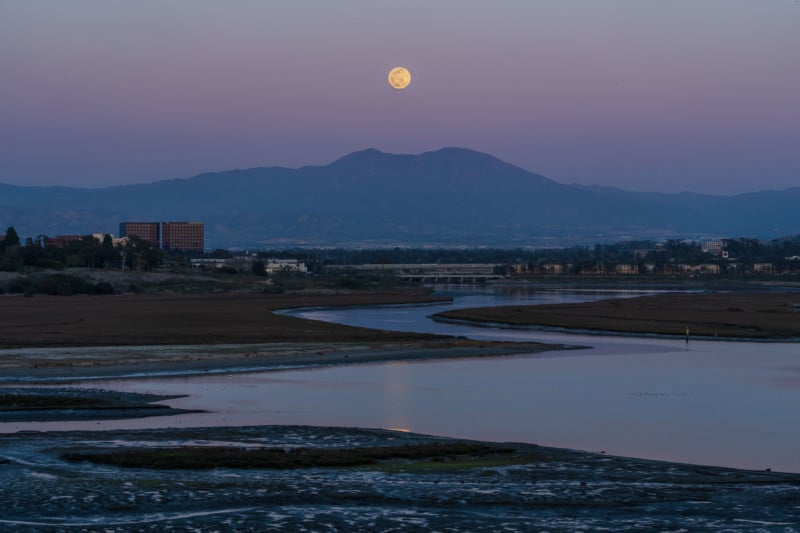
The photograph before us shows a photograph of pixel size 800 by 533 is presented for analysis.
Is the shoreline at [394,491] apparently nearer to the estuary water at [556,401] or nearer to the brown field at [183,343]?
the estuary water at [556,401]

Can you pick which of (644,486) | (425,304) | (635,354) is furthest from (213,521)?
(425,304)

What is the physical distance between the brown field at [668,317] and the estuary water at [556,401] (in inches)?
486

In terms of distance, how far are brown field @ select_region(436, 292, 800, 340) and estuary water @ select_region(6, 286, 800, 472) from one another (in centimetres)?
1234

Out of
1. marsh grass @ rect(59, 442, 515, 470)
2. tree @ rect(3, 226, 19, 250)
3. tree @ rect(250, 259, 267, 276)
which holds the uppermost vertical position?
tree @ rect(3, 226, 19, 250)

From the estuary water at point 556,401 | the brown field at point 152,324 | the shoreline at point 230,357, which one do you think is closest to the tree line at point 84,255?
the brown field at point 152,324

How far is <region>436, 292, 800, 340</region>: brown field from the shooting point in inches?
2461

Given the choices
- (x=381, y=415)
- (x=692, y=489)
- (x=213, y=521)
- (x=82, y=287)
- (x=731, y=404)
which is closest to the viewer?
(x=213, y=521)

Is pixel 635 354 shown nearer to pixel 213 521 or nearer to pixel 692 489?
pixel 692 489

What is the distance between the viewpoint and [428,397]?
111 ft

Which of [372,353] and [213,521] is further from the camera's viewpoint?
[372,353]

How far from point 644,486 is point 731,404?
13.4 metres

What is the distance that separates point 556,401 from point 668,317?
42.2 meters

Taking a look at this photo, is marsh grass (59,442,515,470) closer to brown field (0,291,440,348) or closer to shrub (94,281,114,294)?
brown field (0,291,440,348)

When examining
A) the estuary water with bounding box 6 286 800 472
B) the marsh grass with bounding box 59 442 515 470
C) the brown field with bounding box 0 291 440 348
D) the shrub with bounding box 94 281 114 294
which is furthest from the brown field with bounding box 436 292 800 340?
the marsh grass with bounding box 59 442 515 470
